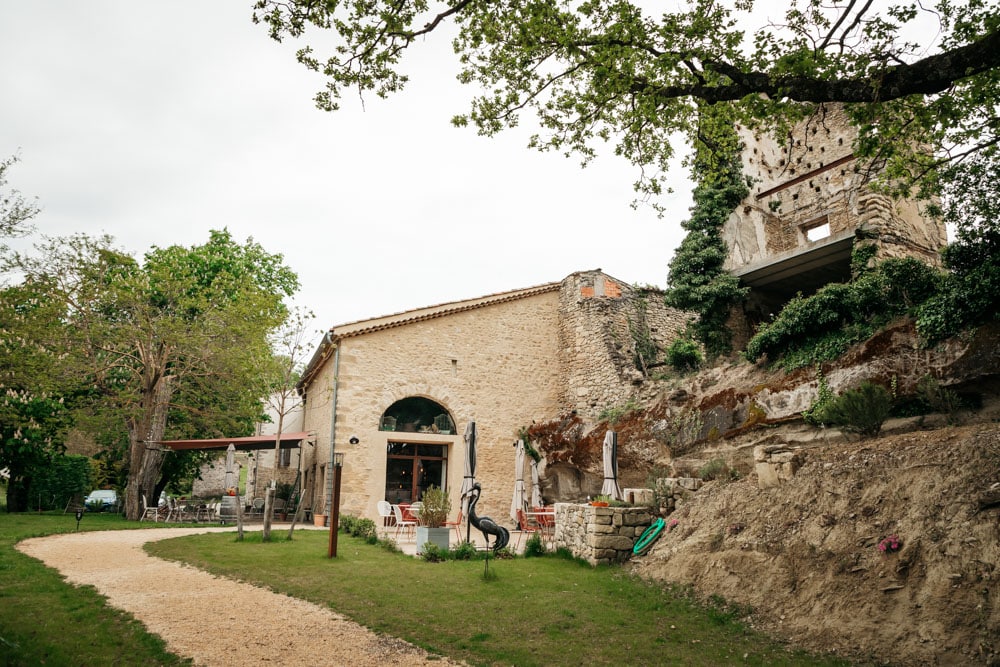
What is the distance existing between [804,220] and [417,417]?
443 inches

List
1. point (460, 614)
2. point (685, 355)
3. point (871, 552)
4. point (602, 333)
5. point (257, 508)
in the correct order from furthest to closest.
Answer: point (257, 508) < point (602, 333) < point (685, 355) < point (460, 614) < point (871, 552)

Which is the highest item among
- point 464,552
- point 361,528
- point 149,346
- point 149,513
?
point 149,346

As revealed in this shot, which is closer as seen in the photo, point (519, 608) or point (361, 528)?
point (519, 608)

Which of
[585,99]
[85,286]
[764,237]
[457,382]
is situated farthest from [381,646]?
[85,286]

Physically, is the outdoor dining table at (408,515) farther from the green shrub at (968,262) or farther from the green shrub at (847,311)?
the green shrub at (968,262)

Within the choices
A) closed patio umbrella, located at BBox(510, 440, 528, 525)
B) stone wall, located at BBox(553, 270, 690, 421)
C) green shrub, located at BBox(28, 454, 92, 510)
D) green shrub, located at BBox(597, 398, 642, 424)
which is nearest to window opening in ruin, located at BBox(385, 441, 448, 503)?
closed patio umbrella, located at BBox(510, 440, 528, 525)

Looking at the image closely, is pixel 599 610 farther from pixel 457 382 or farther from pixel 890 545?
pixel 457 382

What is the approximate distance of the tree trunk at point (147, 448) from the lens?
16317 mm

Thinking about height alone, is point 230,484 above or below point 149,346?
below

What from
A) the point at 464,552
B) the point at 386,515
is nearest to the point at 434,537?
the point at 464,552

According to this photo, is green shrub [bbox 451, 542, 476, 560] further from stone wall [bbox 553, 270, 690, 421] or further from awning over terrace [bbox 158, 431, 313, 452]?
awning over terrace [bbox 158, 431, 313, 452]

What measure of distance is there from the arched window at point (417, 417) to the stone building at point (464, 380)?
0.03m

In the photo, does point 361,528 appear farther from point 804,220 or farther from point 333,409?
point 804,220

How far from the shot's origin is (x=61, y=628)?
15.6 feet
